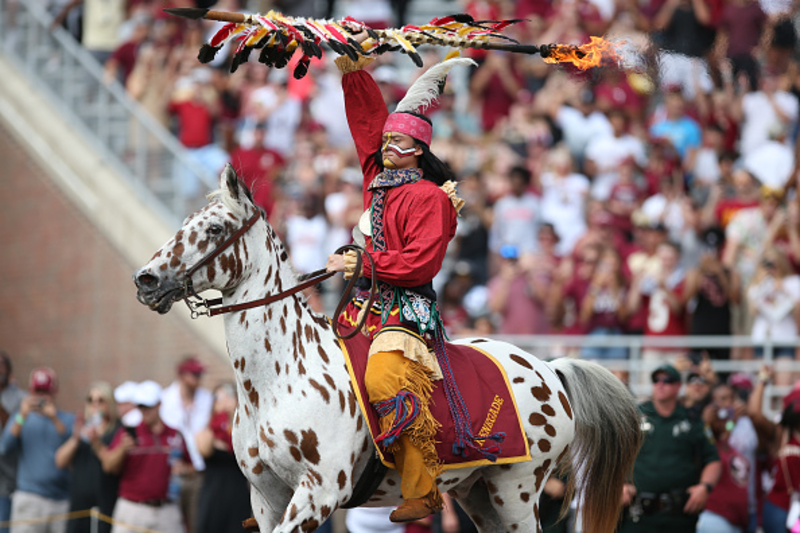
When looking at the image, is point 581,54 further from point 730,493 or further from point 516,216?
point 516,216

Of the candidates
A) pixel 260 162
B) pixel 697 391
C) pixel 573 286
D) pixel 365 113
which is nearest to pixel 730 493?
pixel 697 391

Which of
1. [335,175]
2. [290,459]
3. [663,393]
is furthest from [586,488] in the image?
[335,175]

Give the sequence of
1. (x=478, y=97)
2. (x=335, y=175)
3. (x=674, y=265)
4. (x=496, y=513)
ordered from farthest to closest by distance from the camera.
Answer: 1. (x=478, y=97)
2. (x=335, y=175)
3. (x=674, y=265)
4. (x=496, y=513)

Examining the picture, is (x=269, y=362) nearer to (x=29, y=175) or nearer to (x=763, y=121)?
(x=763, y=121)

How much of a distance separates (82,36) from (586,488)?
14885 mm

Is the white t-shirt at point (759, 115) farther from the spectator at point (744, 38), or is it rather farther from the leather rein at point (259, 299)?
the leather rein at point (259, 299)

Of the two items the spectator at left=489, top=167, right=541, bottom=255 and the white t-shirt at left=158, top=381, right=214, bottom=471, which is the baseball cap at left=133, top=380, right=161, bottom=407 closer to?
the white t-shirt at left=158, top=381, right=214, bottom=471

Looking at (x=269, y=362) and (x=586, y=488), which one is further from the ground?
(x=269, y=362)

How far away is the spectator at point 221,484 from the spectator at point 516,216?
494 cm

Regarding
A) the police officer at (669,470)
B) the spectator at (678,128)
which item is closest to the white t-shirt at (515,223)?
the spectator at (678,128)

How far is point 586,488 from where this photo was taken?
8773 millimetres

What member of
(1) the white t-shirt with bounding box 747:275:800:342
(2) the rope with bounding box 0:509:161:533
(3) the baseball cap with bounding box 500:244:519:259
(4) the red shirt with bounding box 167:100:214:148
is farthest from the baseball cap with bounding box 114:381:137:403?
(4) the red shirt with bounding box 167:100:214:148

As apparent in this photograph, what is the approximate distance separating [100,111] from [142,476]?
7792 millimetres

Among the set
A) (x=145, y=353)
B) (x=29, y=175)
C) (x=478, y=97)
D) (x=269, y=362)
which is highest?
(x=478, y=97)
